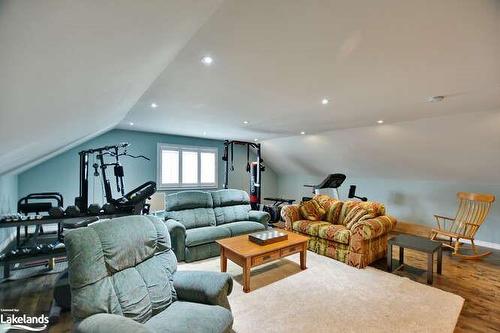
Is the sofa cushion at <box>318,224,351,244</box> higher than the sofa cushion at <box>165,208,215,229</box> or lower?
lower

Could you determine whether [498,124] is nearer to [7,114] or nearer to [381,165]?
[381,165]

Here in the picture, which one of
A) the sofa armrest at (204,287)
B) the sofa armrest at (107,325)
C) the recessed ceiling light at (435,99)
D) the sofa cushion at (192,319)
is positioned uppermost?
the recessed ceiling light at (435,99)

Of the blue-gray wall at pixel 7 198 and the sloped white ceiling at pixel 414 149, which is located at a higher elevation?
the sloped white ceiling at pixel 414 149

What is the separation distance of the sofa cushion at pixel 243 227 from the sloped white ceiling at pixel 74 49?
2.76m

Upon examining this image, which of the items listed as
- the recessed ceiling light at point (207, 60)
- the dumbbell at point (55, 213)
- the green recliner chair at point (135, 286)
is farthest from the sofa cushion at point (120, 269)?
the dumbbell at point (55, 213)

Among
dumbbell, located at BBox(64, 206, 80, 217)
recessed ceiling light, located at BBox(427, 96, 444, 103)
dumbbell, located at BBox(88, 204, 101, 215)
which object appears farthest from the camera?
dumbbell, located at BBox(88, 204, 101, 215)

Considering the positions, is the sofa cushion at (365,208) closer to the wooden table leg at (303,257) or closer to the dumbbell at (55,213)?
the wooden table leg at (303,257)

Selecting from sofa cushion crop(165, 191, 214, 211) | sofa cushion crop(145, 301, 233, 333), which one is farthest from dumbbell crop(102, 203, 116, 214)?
sofa cushion crop(145, 301, 233, 333)

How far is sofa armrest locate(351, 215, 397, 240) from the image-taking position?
135 inches

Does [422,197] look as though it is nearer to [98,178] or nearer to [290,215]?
[290,215]

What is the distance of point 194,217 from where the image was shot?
4105mm

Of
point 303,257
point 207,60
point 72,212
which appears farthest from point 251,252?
point 72,212

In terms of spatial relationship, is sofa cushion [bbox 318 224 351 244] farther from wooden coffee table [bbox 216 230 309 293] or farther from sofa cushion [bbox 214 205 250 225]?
sofa cushion [bbox 214 205 250 225]

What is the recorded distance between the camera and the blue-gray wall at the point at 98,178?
205 inches
